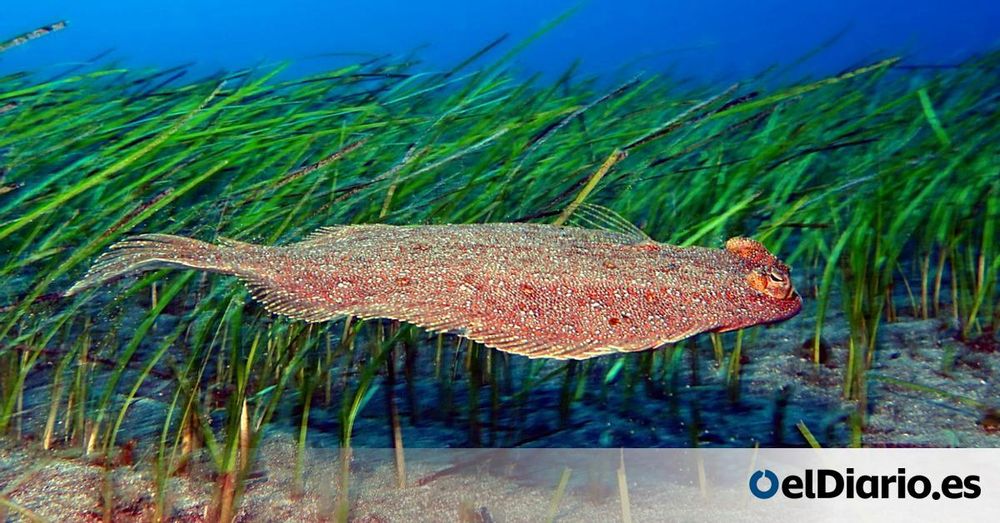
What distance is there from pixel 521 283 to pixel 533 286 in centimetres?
3

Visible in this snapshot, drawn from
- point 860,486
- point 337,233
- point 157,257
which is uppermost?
point 337,233

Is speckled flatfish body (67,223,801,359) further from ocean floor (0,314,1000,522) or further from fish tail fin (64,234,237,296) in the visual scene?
ocean floor (0,314,1000,522)

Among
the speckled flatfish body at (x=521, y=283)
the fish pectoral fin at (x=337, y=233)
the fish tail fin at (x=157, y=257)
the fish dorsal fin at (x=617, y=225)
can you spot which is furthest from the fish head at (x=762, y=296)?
the fish tail fin at (x=157, y=257)

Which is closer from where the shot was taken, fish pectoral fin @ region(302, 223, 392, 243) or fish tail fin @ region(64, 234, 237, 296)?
fish tail fin @ region(64, 234, 237, 296)

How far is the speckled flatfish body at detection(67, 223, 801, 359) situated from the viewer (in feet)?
4.86

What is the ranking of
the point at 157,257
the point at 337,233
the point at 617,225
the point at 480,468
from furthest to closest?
the point at 480,468 < the point at 617,225 < the point at 337,233 < the point at 157,257

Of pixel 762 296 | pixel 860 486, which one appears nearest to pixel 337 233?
pixel 762 296

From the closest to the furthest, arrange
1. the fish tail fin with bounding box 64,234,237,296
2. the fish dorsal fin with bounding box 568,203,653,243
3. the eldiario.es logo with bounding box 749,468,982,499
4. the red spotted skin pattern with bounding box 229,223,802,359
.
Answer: the red spotted skin pattern with bounding box 229,223,802,359, the fish tail fin with bounding box 64,234,237,296, the fish dorsal fin with bounding box 568,203,653,243, the eldiario.es logo with bounding box 749,468,982,499

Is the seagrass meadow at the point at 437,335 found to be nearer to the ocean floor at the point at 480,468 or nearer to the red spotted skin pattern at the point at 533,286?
the ocean floor at the point at 480,468

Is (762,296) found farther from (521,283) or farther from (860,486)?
(860,486)

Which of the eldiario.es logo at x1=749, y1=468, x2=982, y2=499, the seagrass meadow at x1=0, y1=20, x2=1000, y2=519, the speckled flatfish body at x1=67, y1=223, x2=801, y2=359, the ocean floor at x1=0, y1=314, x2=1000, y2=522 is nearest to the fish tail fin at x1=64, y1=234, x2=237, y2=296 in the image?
the speckled flatfish body at x1=67, y1=223, x2=801, y2=359

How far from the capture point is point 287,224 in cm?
299

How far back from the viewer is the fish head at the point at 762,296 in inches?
60.5

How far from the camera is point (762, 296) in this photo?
1.57 metres
